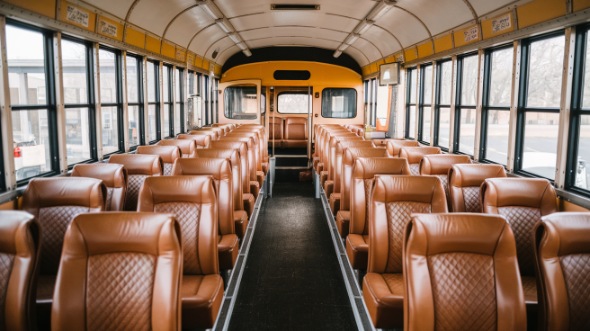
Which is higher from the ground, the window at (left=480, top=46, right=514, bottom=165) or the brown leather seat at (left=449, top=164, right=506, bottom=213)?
the window at (left=480, top=46, right=514, bottom=165)

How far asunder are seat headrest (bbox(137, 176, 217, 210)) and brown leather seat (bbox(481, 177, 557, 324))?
2023 mm

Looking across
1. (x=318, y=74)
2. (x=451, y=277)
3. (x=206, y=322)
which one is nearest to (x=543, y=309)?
(x=451, y=277)

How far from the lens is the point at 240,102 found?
14102 millimetres

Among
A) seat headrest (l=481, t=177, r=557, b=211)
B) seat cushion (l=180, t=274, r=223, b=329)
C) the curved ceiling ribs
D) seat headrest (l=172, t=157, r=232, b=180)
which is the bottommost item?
seat cushion (l=180, t=274, r=223, b=329)

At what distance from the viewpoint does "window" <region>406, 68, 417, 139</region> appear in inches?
382

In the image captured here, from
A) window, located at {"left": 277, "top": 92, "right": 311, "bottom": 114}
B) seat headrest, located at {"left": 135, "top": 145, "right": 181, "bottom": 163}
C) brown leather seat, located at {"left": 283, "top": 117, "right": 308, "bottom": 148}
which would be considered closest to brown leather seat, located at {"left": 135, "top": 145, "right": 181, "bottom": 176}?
seat headrest, located at {"left": 135, "top": 145, "right": 181, "bottom": 163}

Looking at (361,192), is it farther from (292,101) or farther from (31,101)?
(292,101)

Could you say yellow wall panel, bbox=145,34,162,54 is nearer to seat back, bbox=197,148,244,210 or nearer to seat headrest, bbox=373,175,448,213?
seat back, bbox=197,148,244,210

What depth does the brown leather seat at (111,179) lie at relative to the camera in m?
3.94

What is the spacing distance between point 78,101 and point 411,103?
669cm

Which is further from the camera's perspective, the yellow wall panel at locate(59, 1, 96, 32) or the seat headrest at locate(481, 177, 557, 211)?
the yellow wall panel at locate(59, 1, 96, 32)

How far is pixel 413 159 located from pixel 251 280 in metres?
2.46

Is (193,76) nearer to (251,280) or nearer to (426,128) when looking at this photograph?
(426,128)

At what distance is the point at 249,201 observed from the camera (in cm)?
523
